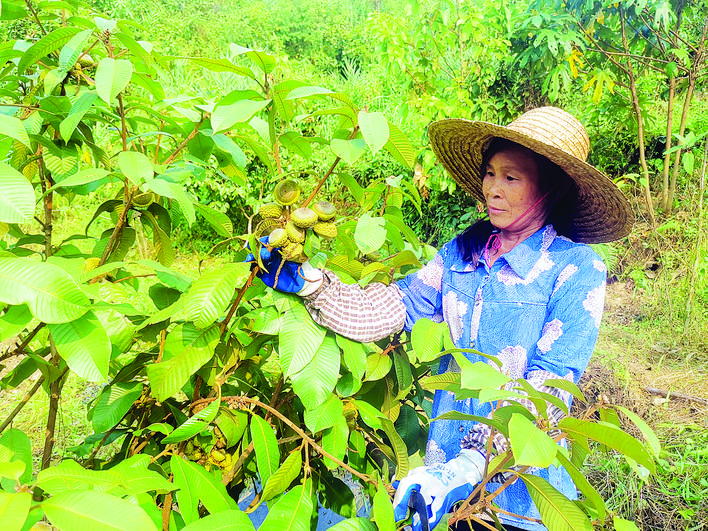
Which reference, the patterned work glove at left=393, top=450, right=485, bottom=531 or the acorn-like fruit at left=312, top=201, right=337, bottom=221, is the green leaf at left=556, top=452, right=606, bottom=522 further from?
the acorn-like fruit at left=312, top=201, right=337, bottom=221

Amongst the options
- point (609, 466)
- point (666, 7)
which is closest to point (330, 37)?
point (666, 7)

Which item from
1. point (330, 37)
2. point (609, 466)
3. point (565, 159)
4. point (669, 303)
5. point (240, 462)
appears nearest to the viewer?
point (240, 462)

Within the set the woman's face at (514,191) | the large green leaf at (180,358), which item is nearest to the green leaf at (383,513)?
the large green leaf at (180,358)

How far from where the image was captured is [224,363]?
907 mm

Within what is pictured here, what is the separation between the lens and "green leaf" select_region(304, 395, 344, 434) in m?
0.78

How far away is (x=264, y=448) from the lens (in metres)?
0.80

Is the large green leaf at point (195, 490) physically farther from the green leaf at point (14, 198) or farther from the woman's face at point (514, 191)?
the woman's face at point (514, 191)

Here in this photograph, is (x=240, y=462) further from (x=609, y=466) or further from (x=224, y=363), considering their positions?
(x=609, y=466)

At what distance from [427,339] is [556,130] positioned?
0.58 meters

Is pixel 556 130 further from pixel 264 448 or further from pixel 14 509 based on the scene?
pixel 14 509

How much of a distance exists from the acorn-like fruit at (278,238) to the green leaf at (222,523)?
1.08 feet

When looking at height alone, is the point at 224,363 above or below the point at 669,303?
above

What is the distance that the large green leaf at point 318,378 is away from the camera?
2.50 ft

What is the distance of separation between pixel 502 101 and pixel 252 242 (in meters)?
3.53
